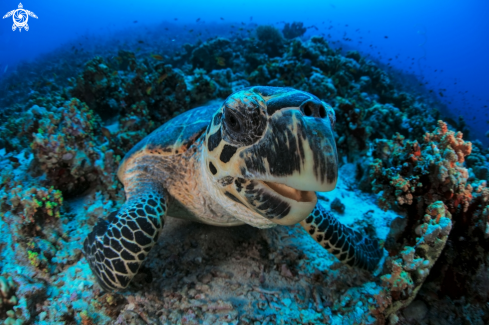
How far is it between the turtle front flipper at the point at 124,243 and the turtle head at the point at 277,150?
865mm

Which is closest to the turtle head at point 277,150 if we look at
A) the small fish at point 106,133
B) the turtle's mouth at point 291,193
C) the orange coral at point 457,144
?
the turtle's mouth at point 291,193

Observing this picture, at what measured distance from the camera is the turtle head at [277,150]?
3.49 ft

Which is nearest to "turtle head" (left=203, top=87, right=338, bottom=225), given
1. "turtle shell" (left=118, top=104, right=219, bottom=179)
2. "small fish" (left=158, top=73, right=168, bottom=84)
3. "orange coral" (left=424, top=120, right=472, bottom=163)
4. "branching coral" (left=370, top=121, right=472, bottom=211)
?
"turtle shell" (left=118, top=104, right=219, bottom=179)

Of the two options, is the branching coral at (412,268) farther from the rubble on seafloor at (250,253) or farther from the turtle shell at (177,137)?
the turtle shell at (177,137)

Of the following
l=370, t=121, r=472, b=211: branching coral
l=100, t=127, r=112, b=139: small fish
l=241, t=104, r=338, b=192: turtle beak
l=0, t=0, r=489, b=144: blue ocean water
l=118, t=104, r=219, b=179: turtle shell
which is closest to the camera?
l=241, t=104, r=338, b=192: turtle beak

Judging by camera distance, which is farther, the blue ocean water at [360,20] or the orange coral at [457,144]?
the blue ocean water at [360,20]

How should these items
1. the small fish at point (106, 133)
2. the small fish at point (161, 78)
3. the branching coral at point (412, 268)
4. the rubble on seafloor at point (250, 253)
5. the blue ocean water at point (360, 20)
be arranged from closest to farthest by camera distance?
1. the branching coral at point (412, 268)
2. the rubble on seafloor at point (250, 253)
3. the small fish at point (106, 133)
4. the small fish at point (161, 78)
5. the blue ocean water at point (360, 20)

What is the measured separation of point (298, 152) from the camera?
1.07 m

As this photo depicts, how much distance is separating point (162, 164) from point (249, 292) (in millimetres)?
1455

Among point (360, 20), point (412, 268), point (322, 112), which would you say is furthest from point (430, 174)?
point (360, 20)

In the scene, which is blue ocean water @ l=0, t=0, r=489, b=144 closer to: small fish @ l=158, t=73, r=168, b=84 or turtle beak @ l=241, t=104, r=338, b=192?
small fish @ l=158, t=73, r=168, b=84

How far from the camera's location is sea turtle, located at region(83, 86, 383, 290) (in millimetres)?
1100

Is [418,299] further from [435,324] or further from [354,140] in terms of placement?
[354,140]

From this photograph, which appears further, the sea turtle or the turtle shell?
the turtle shell
